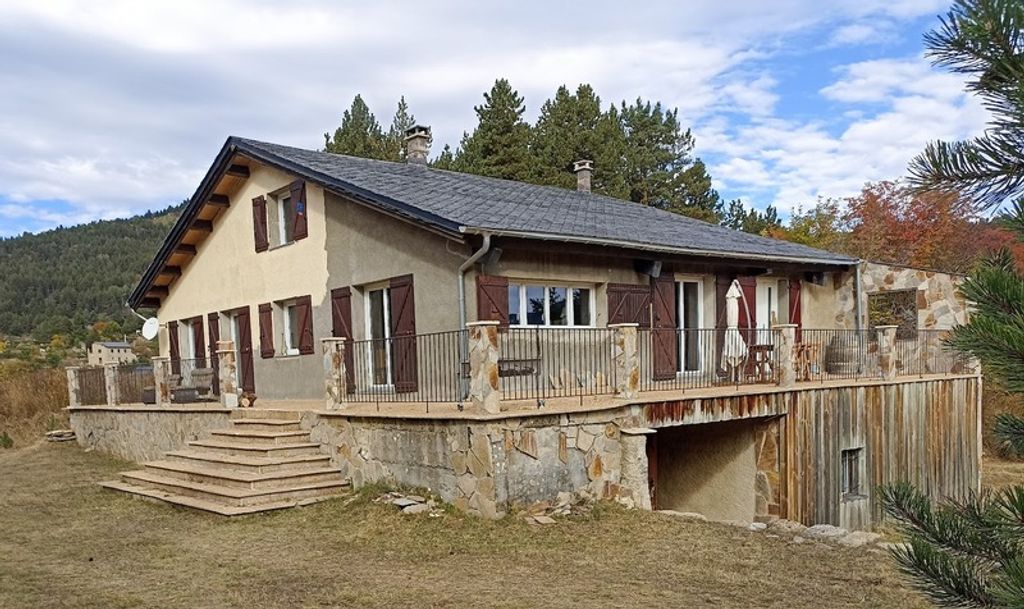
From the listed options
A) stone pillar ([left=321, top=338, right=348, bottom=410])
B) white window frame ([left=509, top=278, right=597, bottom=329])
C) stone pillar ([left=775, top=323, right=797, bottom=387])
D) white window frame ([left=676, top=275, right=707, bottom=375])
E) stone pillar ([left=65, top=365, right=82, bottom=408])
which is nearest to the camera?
stone pillar ([left=321, top=338, right=348, bottom=410])

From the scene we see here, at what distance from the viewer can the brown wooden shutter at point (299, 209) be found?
1435cm

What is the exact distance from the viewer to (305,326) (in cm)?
1439

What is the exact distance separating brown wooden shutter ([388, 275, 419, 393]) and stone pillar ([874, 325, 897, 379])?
7.93 meters

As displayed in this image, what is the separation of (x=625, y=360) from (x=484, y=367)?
204 centimetres

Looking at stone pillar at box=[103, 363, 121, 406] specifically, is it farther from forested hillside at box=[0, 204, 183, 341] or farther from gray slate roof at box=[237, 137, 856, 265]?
forested hillside at box=[0, 204, 183, 341]

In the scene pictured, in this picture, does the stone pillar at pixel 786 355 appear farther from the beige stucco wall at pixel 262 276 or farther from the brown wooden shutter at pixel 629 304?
the beige stucco wall at pixel 262 276

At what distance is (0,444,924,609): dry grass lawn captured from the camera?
6.20m

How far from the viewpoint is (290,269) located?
14891 mm

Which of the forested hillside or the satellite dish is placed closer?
the satellite dish

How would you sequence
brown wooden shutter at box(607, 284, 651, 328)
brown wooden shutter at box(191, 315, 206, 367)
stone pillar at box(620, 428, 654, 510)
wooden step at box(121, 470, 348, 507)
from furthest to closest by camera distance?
brown wooden shutter at box(191, 315, 206, 367) < brown wooden shutter at box(607, 284, 651, 328) < wooden step at box(121, 470, 348, 507) < stone pillar at box(620, 428, 654, 510)

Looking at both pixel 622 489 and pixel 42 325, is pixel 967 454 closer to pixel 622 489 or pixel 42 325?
pixel 622 489

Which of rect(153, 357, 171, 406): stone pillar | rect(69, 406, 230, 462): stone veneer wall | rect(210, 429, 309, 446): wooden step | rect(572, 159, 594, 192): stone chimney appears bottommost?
rect(69, 406, 230, 462): stone veneer wall

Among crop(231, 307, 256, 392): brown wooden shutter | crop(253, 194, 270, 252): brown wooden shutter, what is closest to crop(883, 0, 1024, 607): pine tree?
crop(253, 194, 270, 252): brown wooden shutter

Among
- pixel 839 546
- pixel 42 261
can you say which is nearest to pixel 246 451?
pixel 839 546
